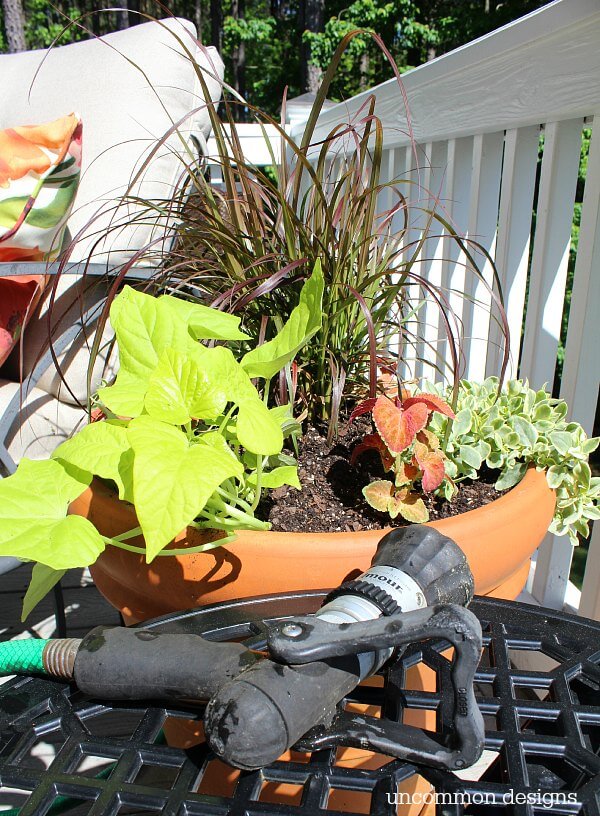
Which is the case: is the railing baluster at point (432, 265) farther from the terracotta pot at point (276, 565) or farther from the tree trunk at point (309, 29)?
the tree trunk at point (309, 29)

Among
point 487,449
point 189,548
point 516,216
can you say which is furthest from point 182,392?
point 516,216

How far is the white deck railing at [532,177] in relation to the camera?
1.09 meters

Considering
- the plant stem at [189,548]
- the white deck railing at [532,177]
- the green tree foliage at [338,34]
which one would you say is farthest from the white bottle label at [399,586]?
the green tree foliage at [338,34]

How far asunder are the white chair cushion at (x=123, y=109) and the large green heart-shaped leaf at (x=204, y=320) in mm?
804

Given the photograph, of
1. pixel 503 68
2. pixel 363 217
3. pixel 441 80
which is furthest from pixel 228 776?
pixel 441 80

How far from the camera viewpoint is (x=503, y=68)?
1267 mm

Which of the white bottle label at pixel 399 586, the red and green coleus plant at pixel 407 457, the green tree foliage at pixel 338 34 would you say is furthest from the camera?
the green tree foliage at pixel 338 34

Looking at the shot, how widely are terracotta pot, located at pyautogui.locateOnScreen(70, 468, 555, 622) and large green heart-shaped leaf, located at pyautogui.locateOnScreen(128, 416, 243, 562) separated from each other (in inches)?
7.7

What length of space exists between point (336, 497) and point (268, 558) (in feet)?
0.73

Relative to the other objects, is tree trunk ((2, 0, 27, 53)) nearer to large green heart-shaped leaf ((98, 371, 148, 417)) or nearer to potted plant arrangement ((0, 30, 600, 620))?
potted plant arrangement ((0, 30, 600, 620))

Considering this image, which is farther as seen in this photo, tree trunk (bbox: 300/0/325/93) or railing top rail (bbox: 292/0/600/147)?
tree trunk (bbox: 300/0/325/93)

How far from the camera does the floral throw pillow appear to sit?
1.21 metres

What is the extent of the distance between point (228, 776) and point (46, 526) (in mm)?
375

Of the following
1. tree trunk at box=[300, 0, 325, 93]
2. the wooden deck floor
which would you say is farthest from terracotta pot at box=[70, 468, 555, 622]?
tree trunk at box=[300, 0, 325, 93]
